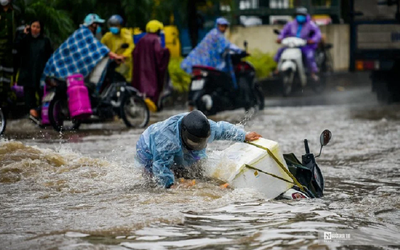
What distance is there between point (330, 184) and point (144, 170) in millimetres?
1973

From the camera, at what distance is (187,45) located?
25.2 m

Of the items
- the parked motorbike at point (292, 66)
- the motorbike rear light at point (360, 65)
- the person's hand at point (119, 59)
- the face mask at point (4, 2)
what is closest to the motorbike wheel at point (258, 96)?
the parked motorbike at point (292, 66)

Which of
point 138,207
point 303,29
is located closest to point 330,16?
point 303,29

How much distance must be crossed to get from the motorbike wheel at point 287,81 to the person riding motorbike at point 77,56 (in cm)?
602

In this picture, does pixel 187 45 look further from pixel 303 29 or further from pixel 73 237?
pixel 73 237

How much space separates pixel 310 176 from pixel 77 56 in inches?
Result: 275

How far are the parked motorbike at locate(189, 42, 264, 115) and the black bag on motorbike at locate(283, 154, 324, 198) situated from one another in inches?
313

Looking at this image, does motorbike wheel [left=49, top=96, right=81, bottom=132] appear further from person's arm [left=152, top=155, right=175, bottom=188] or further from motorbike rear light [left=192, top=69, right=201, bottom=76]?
person's arm [left=152, top=155, right=175, bottom=188]

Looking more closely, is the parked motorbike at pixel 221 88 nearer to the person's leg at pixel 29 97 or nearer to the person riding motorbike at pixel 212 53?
the person riding motorbike at pixel 212 53

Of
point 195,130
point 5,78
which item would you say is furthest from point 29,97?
point 195,130

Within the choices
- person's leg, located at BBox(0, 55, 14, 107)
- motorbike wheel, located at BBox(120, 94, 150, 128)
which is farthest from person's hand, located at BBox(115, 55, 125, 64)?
person's leg, located at BBox(0, 55, 14, 107)

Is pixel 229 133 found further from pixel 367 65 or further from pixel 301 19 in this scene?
pixel 301 19

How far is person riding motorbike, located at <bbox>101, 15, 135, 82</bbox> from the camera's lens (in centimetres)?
1562

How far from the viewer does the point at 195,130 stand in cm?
649
